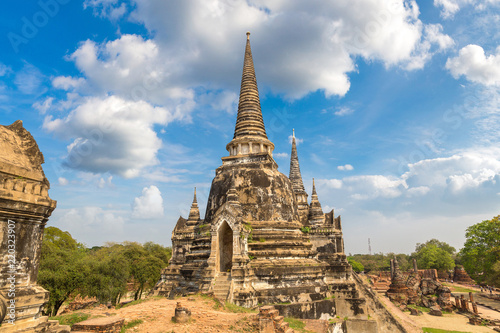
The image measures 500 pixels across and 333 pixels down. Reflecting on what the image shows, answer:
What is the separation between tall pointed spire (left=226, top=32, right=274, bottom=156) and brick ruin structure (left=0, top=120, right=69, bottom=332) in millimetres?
17557

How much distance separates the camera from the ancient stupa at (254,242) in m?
17.2

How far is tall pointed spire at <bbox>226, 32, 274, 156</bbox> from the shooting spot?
23.5 metres

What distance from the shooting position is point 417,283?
44250 mm

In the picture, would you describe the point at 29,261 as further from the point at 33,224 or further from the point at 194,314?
the point at 194,314

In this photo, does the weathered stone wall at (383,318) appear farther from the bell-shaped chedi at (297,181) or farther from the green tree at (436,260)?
the green tree at (436,260)

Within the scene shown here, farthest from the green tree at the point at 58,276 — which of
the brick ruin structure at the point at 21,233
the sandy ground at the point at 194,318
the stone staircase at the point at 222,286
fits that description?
the brick ruin structure at the point at 21,233

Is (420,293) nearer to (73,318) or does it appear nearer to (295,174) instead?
(295,174)

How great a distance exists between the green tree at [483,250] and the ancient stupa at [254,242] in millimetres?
28040

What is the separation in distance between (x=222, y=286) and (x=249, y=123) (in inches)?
492

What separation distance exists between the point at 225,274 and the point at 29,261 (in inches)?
495

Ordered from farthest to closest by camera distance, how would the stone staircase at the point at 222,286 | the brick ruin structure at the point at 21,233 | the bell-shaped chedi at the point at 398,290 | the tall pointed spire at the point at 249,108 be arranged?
the bell-shaped chedi at the point at 398,290
the tall pointed spire at the point at 249,108
the stone staircase at the point at 222,286
the brick ruin structure at the point at 21,233

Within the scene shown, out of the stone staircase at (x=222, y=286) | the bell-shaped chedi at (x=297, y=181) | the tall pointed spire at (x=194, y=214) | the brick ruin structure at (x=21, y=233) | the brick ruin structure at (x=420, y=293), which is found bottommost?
the brick ruin structure at (x=420, y=293)

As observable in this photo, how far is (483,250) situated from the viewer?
143ft

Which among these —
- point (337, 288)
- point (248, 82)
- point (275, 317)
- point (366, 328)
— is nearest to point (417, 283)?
point (337, 288)
